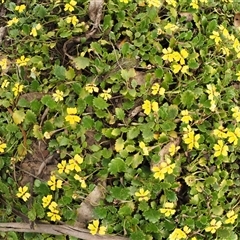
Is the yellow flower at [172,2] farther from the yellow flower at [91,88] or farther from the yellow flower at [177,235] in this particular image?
the yellow flower at [177,235]

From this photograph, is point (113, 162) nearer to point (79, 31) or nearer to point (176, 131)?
point (176, 131)

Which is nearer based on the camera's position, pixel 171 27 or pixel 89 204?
pixel 89 204

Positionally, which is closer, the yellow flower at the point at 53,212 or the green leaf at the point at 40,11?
the yellow flower at the point at 53,212

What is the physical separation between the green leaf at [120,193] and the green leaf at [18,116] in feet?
1.47

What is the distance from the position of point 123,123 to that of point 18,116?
1.32 ft

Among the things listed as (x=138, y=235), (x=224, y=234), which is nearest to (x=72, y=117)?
(x=138, y=235)

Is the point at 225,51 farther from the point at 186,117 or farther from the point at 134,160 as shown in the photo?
the point at 134,160

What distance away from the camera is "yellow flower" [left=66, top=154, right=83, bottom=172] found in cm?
187

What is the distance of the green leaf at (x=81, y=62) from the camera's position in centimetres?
199

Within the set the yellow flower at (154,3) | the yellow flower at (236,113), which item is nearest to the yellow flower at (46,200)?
the yellow flower at (236,113)

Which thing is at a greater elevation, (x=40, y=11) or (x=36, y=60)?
(x=40, y=11)

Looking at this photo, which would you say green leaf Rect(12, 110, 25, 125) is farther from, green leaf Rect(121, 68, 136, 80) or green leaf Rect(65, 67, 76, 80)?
green leaf Rect(121, 68, 136, 80)

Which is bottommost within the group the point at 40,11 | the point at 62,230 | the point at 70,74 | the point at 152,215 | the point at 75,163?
the point at 62,230

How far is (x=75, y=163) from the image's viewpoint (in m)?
1.88
